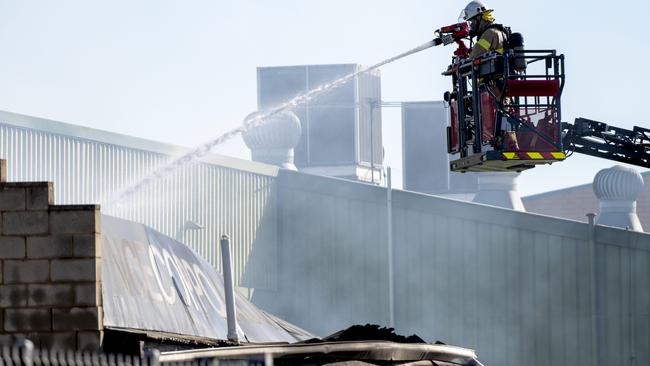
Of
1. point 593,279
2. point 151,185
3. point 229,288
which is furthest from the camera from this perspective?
point 593,279

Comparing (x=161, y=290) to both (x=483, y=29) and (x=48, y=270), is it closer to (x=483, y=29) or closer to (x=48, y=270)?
(x=48, y=270)

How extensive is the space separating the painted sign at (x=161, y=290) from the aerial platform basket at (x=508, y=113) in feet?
14.3

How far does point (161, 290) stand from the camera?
16203 millimetres

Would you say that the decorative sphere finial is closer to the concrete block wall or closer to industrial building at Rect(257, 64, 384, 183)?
industrial building at Rect(257, 64, 384, 183)

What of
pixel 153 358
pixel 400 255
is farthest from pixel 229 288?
pixel 400 255

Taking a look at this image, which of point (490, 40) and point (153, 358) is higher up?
point (490, 40)

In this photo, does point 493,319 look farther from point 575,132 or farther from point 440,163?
point 440,163

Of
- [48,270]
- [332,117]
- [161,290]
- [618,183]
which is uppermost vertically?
[332,117]

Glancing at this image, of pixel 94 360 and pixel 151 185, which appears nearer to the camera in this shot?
pixel 94 360

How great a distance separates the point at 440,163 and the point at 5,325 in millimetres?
66476

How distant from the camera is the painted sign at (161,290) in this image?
1482 cm

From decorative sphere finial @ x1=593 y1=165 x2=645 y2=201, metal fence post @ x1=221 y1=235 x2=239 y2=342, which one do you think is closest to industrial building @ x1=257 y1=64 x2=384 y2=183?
decorative sphere finial @ x1=593 y1=165 x2=645 y2=201

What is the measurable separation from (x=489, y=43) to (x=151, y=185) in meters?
18.7

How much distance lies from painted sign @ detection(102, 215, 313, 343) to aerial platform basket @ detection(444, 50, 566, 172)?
4.37 meters
